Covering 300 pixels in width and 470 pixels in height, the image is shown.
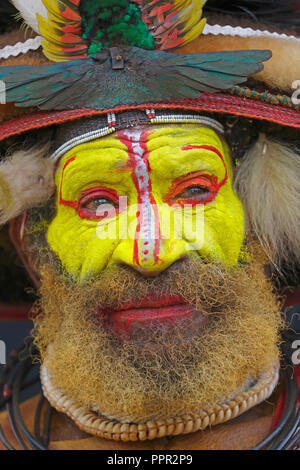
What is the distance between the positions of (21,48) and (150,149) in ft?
2.63

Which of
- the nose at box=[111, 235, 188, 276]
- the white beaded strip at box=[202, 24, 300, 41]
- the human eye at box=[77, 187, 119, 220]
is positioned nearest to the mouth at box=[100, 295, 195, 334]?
the nose at box=[111, 235, 188, 276]

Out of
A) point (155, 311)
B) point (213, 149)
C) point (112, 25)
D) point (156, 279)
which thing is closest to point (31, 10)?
point (112, 25)

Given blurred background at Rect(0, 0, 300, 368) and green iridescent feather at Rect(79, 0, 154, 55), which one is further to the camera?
blurred background at Rect(0, 0, 300, 368)

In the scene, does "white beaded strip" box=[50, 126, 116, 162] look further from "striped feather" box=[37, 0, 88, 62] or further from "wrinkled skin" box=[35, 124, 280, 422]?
"striped feather" box=[37, 0, 88, 62]

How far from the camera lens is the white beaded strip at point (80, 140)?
8.43 feet

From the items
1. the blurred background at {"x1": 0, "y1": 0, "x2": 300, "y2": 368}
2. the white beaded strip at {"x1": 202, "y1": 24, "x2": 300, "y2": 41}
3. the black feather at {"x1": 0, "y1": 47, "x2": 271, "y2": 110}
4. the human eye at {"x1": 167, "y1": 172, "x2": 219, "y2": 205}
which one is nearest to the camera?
the black feather at {"x1": 0, "y1": 47, "x2": 271, "y2": 110}

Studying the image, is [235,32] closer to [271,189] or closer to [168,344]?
[271,189]

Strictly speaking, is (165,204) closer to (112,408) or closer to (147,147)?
(147,147)

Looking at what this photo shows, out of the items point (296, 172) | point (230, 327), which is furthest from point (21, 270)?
point (296, 172)

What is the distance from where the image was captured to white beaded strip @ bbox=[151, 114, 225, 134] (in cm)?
256

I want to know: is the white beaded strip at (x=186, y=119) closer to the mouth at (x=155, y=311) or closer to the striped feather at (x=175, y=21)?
the striped feather at (x=175, y=21)

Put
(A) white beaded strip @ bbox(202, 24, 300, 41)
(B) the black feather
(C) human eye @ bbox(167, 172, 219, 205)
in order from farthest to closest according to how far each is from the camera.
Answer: (A) white beaded strip @ bbox(202, 24, 300, 41), (C) human eye @ bbox(167, 172, 219, 205), (B) the black feather

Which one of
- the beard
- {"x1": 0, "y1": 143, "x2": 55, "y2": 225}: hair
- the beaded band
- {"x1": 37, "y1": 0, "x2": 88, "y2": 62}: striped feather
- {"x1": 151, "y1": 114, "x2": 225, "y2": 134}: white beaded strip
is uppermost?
{"x1": 37, "y1": 0, "x2": 88, "y2": 62}: striped feather

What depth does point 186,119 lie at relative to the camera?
261 cm
